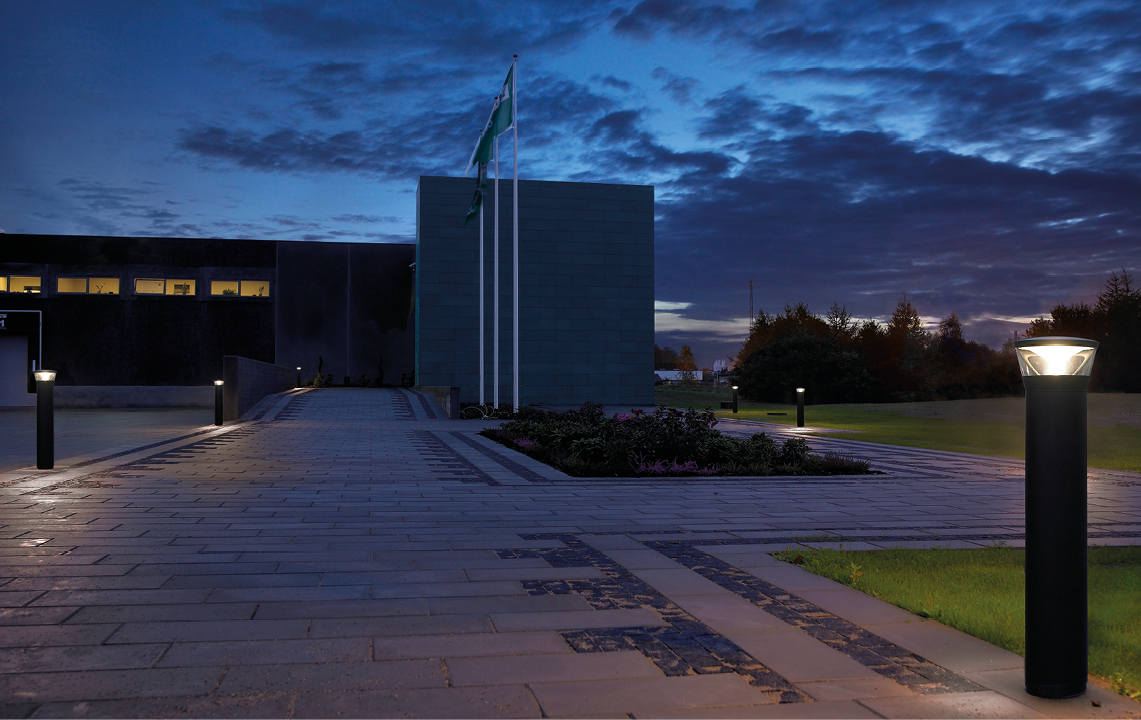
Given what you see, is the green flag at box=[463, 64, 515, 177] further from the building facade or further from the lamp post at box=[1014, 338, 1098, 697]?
the lamp post at box=[1014, 338, 1098, 697]

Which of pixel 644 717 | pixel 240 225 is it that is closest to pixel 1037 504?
pixel 644 717

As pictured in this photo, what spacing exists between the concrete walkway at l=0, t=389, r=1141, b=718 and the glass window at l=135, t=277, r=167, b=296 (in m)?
34.4

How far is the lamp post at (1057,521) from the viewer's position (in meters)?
3.03

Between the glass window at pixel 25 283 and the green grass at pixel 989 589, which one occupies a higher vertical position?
the glass window at pixel 25 283

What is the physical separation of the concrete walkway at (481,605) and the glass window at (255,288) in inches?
1345

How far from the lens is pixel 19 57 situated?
62.3 feet

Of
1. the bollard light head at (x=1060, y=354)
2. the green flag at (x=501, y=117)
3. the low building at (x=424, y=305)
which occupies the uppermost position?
the green flag at (x=501, y=117)

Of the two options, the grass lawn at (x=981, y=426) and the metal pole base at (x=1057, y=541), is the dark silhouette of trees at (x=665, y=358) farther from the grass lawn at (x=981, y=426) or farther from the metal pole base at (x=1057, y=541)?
the metal pole base at (x=1057, y=541)

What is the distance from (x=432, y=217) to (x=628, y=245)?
9950mm

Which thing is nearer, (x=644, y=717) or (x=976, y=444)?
(x=644, y=717)

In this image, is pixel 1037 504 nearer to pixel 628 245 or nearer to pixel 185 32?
pixel 185 32

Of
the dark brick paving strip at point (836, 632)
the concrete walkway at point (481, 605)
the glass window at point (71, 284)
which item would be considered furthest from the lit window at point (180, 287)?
the dark brick paving strip at point (836, 632)

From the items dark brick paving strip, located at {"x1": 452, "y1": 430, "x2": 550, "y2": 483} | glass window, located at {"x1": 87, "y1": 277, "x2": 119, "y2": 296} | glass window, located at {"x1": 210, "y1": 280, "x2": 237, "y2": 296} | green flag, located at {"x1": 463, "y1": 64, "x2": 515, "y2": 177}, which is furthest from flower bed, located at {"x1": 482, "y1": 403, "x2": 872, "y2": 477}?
glass window, located at {"x1": 87, "y1": 277, "x2": 119, "y2": 296}

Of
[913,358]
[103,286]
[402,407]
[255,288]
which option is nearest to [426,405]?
[402,407]
